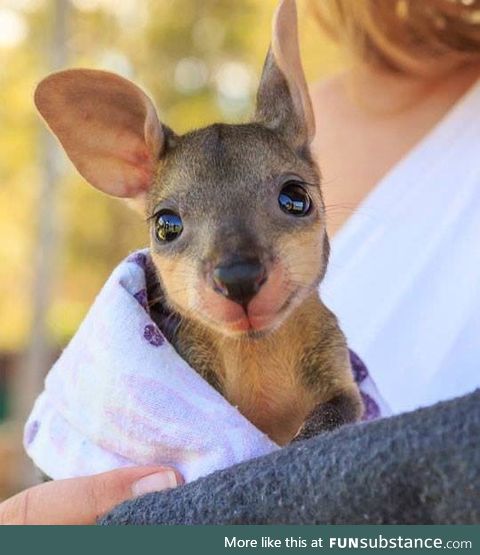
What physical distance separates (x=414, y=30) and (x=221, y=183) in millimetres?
1461

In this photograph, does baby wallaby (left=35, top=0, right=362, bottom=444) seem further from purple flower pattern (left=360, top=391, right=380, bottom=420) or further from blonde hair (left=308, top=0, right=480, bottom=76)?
blonde hair (left=308, top=0, right=480, bottom=76)

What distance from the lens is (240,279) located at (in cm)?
149

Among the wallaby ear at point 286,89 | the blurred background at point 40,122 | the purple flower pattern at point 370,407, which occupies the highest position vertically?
the wallaby ear at point 286,89

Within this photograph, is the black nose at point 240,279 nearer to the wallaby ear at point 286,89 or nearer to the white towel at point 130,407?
the white towel at point 130,407

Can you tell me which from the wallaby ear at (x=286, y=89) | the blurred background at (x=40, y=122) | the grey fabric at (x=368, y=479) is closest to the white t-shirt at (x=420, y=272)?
the wallaby ear at (x=286, y=89)

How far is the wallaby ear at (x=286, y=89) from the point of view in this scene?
71.6 inches

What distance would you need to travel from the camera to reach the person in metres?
1.20

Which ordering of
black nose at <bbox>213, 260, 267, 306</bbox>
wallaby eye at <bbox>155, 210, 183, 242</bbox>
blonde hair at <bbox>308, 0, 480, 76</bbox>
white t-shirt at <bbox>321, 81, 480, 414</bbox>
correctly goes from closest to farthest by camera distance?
black nose at <bbox>213, 260, 267, 306</bbox>, wallaby eye at <bbox>155, 210, 183, 242</bbox>, white t-shirt at <bbox>321, 81, 480, 414</bbox>, blonde hair at <bbox>308, 0, 480, 76</bbox>

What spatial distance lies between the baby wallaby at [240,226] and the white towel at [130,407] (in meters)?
0.08

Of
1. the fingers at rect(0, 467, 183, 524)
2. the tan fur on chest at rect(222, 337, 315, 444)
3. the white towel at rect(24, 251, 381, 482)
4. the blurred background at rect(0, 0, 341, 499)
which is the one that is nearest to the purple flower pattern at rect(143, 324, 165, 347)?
the white towel at rect(24, 251, 381, 482)

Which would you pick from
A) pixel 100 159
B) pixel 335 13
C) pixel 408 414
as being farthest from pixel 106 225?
pixel 408 414

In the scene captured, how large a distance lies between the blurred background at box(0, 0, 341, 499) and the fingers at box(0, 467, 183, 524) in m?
6.01

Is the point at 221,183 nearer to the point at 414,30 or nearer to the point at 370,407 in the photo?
the point at 370,407

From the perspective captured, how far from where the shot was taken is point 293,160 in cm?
183
